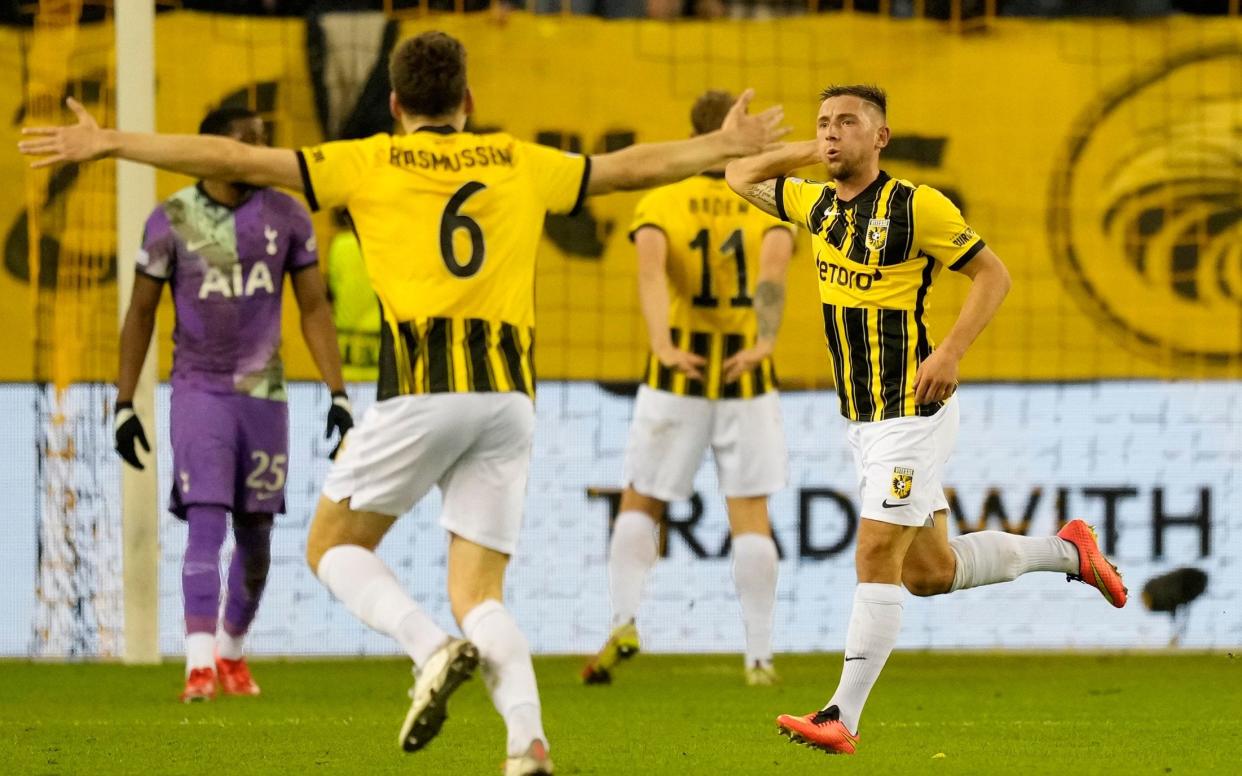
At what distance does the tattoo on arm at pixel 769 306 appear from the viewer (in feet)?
24.0

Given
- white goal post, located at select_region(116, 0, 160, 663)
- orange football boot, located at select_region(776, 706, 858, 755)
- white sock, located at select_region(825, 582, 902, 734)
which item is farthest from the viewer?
white goal post, located at select_region(116, 0, 160, 663)

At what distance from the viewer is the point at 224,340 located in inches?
272

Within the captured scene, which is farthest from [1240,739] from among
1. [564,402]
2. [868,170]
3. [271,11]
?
[271,11]

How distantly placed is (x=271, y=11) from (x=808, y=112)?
2.47 metres

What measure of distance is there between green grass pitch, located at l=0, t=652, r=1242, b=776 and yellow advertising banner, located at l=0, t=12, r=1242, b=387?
147 centimetres

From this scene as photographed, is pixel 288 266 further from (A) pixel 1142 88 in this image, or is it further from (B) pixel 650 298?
(A) pixel 1142 88

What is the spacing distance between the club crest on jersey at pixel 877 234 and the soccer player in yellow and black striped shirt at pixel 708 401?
205 cm

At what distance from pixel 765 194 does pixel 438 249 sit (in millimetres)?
1427

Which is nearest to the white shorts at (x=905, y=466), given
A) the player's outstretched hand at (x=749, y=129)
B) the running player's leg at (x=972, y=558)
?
the running player's leg at (x=972, y=558)

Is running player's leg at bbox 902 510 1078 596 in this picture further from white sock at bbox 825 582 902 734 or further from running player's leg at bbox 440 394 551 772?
running player's leg at bbox 440 394 551 772

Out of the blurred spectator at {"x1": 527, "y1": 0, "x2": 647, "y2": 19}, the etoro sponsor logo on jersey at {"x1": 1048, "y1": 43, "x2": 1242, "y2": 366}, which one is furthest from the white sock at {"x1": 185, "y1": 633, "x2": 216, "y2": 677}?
the etoro sponsor logo on jersey at {"x1": 1048, "y1": 43, "x2": 1242, "y2": 366}

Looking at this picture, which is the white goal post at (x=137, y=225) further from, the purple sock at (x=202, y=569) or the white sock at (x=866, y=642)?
the white sock at (x=866, y=642)

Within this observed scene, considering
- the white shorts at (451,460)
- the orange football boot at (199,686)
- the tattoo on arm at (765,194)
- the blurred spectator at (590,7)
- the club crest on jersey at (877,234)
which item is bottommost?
the orange football boot at (199,686)

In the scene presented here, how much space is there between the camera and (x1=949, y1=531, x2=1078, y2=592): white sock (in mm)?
5645
